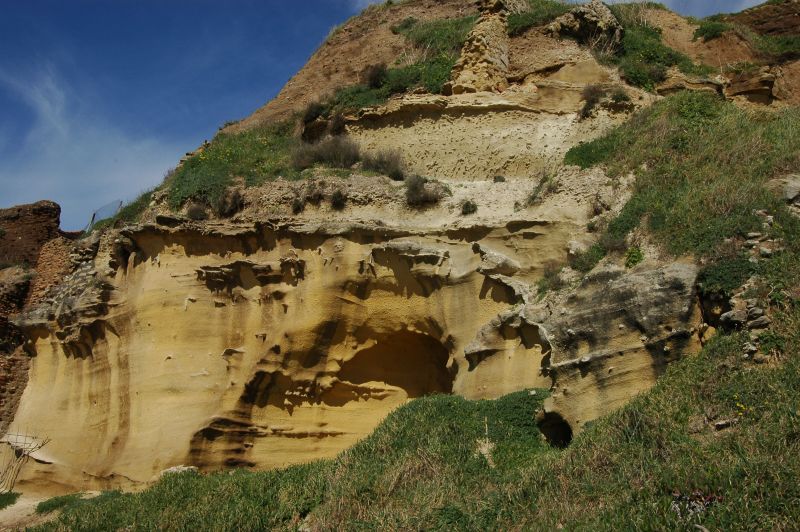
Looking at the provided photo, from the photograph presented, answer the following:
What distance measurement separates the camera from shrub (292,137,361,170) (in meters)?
18.0

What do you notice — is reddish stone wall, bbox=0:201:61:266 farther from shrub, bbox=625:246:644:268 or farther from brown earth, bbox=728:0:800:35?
brown earth, bbox=728:0:800:35

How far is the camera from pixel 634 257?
12156 mm

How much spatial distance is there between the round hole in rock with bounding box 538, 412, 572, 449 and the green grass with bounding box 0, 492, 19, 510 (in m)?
10.6

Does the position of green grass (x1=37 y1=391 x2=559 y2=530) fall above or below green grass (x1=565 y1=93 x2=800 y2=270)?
below

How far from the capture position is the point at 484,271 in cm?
1409

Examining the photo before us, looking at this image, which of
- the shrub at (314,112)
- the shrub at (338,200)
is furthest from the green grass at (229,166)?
the shrub at (338,200)

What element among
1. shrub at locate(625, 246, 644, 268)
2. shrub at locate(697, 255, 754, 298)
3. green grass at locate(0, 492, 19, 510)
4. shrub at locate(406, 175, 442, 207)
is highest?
shrub at locate(406, 175, 442, 207)

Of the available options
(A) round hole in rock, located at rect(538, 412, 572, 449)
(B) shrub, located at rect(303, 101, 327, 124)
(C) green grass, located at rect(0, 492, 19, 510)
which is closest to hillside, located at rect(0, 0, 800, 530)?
(A) round hole in rock, located at rect(538, 412, 572, 449)

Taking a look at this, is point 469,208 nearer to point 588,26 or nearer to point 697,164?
point 697,164

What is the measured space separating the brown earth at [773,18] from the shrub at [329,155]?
42.3 ft

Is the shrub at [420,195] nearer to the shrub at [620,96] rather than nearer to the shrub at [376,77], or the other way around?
the shrub at [620,96]

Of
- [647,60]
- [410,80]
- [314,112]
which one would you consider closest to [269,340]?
[314,112]

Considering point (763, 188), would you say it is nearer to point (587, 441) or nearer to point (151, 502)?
point (587, 441)

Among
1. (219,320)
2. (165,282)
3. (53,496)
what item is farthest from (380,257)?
(53,496)
